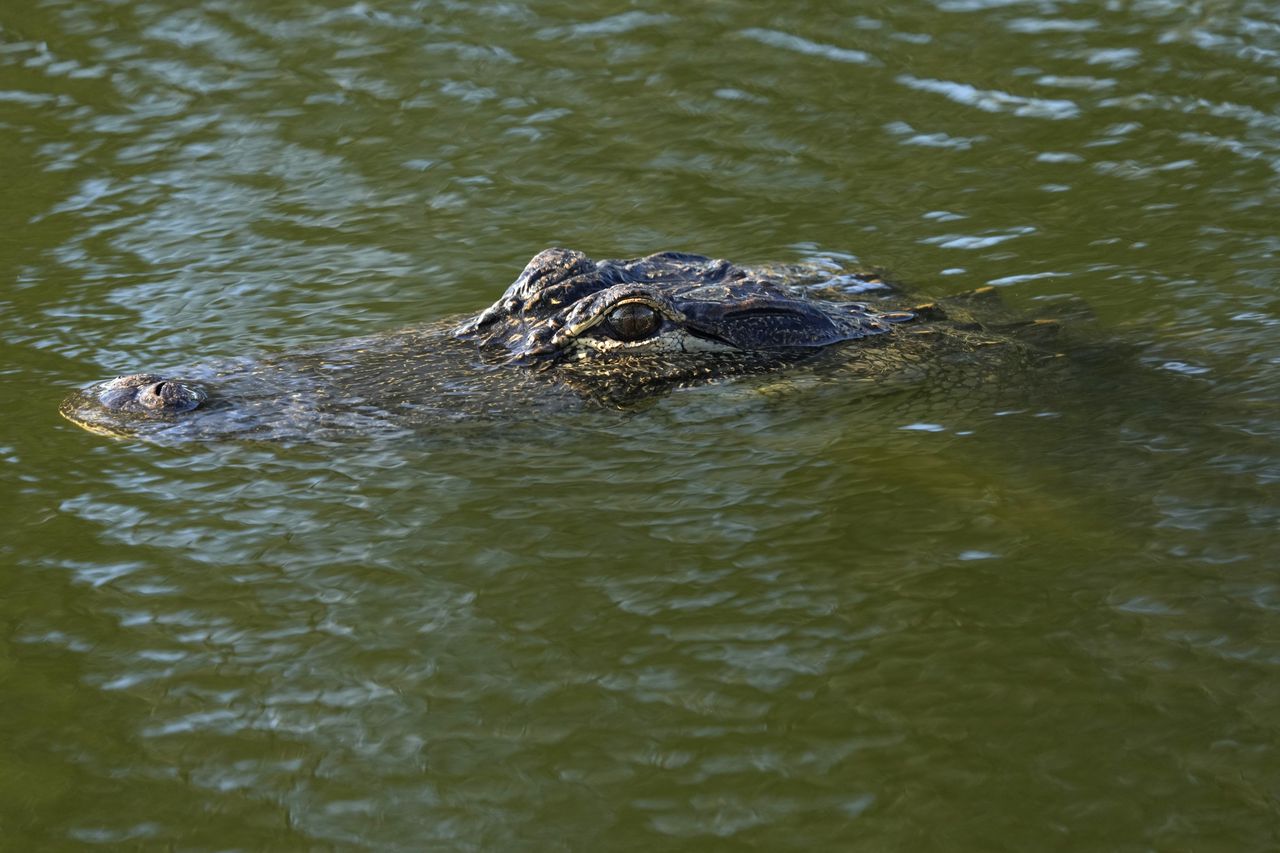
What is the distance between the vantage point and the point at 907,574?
4340 mm

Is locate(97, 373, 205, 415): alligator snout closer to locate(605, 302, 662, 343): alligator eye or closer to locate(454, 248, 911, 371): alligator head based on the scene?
locate(454, 248, 911, 371): alligator head

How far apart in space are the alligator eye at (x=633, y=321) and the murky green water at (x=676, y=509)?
0.29 meters

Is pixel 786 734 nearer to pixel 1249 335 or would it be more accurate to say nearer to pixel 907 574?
pixel 907 574

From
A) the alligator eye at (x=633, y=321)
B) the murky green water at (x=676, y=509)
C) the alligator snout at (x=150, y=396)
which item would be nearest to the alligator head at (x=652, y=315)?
the alligator eye at (x=633, y=321)

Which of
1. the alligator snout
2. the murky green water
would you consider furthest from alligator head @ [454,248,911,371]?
the alligator snout

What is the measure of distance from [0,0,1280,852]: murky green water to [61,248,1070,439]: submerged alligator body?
0.15 metres

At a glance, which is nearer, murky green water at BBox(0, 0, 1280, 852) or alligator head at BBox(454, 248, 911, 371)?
murky green water at BBox(0, 0, 1280, 852)

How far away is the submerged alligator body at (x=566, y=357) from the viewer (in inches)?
209

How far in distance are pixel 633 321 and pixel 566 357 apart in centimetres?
29

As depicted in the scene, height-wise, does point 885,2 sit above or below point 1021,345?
above

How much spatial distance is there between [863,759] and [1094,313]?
128 inches

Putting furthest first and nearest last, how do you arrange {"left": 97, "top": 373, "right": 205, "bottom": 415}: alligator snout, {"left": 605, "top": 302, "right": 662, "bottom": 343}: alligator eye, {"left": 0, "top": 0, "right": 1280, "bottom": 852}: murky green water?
1. {"left": 605, "top": 302, "right": 662, "bottom": 343}: alligator eye
2. {"left": 97, "top": 373, "right": 205, "bottom": 415}: alligator snout
3. {"left": 0, "top": 0, "right": 1280, "bottom": 852}: murky green water

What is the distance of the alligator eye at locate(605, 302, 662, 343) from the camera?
17.9ft

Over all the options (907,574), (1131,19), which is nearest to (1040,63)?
(1131,19)
